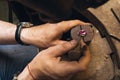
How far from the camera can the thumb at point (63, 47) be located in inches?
25.5

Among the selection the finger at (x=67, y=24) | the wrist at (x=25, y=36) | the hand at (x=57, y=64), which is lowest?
the hand at (x=57, y=64)

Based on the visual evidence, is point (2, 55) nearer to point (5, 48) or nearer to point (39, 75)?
point (5, 48)

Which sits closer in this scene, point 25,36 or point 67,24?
point 67,24

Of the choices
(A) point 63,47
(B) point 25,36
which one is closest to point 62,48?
(A) point 63,47

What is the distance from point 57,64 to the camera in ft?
2.24

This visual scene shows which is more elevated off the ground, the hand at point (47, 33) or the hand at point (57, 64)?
the hand at point (47, 33)

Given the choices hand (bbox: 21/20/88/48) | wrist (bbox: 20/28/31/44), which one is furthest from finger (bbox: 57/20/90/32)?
wrist (bbox: 20/28/31/44)

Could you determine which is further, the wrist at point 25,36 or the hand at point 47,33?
the wrist at point 25,36

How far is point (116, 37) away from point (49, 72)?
24 centimetres

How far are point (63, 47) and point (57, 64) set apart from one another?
5 cm

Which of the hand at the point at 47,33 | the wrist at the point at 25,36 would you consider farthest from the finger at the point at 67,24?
the wrist at the point at 25,36

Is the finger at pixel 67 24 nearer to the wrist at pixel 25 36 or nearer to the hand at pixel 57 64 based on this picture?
the hand at pixel 57 64

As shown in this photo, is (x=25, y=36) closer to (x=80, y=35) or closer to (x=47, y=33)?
(x=47, y=33)

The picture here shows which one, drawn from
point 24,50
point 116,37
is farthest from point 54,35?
point 24,50
